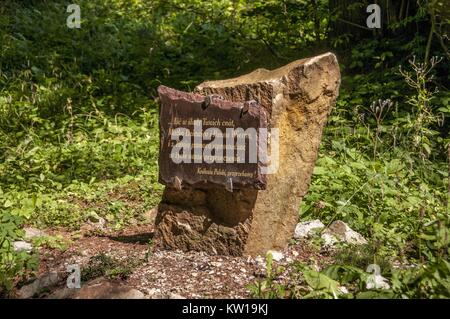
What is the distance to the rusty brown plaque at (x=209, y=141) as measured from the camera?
4.53m

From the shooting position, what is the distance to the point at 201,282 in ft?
14.6

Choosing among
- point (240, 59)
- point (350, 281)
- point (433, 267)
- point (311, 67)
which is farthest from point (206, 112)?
point (240, 59)

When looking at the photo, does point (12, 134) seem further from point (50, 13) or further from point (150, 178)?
point (50, 13)

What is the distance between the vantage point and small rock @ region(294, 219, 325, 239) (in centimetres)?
518

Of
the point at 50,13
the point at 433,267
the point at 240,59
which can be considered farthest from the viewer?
the point at 50,13

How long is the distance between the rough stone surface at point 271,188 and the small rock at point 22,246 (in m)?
1.09

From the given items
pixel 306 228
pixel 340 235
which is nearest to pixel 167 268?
pixel 306 228

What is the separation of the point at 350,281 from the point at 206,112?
1487mm

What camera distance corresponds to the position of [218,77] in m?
9.23

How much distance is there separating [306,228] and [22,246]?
2.18 m

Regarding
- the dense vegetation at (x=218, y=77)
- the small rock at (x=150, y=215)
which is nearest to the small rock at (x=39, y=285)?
the dense vegetation at (x=218, y=77)

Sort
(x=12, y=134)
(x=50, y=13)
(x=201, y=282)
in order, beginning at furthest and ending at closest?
(x=50, y=13) → (x=12, y=134) → (x=201, y=282)

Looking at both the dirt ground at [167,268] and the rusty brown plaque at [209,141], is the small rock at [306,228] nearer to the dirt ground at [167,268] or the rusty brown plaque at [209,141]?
the dirt ground at [167,268]
